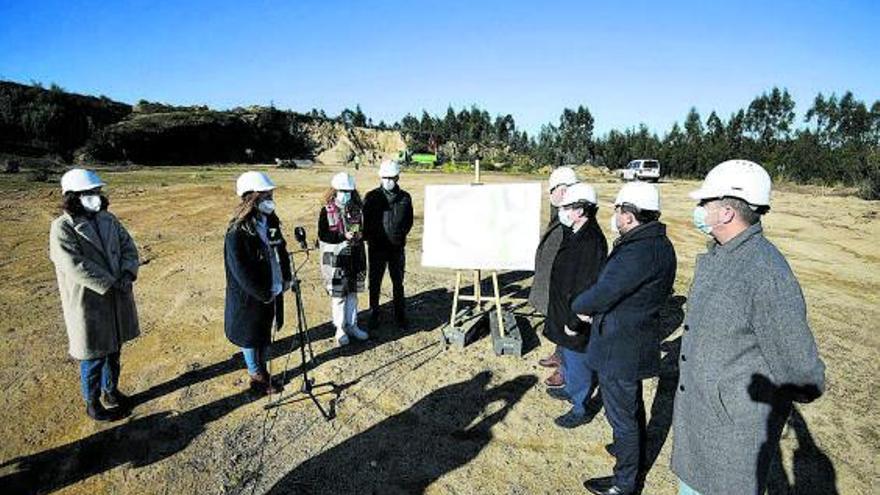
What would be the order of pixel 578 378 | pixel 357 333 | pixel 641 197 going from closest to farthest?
1. pixel 641 197
2. pixel 578 378
3. pixel 357 333

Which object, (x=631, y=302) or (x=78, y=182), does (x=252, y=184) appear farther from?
(x=631, y=302)

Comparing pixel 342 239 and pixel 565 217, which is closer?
pixel 565 217

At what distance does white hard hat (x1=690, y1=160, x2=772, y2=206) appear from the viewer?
7.36 ft

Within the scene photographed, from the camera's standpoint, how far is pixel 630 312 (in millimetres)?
3291

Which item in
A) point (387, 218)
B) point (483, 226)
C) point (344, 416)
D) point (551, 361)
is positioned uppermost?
point (387, 218)

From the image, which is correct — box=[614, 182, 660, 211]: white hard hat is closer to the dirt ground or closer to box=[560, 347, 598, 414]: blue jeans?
box=[560, 347, 598, 414]: blue jeans

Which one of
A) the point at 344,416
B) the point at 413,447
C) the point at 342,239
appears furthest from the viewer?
the point at 342,239

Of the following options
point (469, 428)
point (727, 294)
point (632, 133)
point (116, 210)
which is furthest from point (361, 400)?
point (632, 133)

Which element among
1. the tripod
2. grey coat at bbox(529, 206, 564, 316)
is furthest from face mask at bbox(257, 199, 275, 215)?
grey coat at bbox(529, 206, 564, 316)

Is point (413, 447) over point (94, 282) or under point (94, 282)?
under

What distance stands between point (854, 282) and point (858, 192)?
1920 centimetres

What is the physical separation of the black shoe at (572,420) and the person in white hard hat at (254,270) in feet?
9.18

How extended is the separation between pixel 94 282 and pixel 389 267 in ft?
10.7

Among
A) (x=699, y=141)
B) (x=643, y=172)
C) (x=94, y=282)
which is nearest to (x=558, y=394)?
(x=94, y=282)
